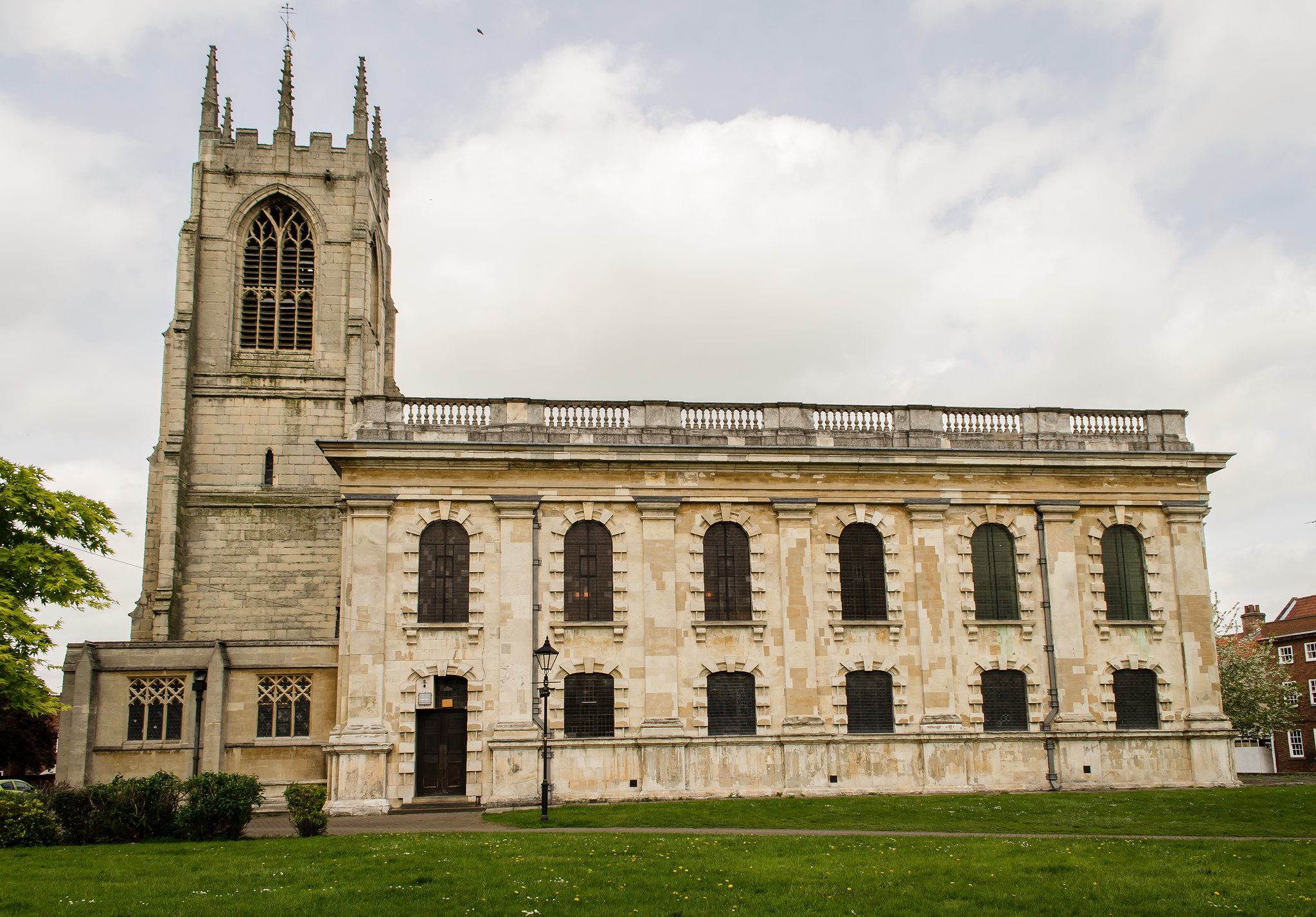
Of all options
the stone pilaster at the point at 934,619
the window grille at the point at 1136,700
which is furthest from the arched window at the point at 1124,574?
the stone pilaster at the point at 934,619

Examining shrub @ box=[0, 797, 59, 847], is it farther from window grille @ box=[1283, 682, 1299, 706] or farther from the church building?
window grille @ box=[1283, 682, 1299, 706]

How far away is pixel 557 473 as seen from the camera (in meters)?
30.5

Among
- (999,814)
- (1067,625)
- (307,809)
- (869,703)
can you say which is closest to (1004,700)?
(1067,625)

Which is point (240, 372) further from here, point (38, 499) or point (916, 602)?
point (916, 602)

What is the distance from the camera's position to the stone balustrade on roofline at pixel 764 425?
30.6 m

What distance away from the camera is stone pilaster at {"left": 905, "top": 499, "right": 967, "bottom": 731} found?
3055 cm

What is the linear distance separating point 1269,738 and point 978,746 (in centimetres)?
3353

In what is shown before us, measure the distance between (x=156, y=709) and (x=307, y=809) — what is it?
1162cm

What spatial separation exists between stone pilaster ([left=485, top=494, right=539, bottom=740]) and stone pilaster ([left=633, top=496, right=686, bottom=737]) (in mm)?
2797

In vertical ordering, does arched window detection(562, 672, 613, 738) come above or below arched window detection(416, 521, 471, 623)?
below

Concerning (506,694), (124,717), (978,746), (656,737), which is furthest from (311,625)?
(978,746)

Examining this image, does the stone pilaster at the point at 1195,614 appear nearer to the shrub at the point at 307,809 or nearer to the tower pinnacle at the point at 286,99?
the shrub at the point at 307,809

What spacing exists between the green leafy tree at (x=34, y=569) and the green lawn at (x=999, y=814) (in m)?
12.6

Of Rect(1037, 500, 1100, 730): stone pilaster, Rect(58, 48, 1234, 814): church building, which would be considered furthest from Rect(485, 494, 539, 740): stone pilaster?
Rect(1037, 500, 1100, 730): stone pilaster
